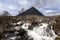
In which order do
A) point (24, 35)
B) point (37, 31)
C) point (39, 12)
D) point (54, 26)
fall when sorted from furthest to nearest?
point (39, 12) < point (54, 26) < point (37, 31) < point (24, 35)

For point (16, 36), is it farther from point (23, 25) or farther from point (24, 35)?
point (23, 25)

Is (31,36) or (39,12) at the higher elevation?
(39,12)

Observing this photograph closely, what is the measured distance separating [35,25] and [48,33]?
1.22 meters

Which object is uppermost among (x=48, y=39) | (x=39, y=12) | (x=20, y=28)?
(x=39, y=12)

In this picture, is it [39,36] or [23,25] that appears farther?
[23,25]

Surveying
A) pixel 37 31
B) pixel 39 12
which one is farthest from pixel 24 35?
pixel 39 12

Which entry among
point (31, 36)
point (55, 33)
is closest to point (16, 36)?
point (31, 36)

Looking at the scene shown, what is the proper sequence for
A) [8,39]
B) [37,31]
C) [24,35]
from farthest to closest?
[37,31] < [24,35] < [8,39]

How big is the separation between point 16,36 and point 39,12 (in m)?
10.4

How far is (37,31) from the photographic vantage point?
34.1 feet

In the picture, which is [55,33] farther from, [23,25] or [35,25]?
[23,25]

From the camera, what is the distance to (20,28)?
1033 cm

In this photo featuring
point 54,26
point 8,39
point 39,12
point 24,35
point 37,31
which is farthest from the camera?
point 39,12

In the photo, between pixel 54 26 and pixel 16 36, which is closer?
pixel 16 36
